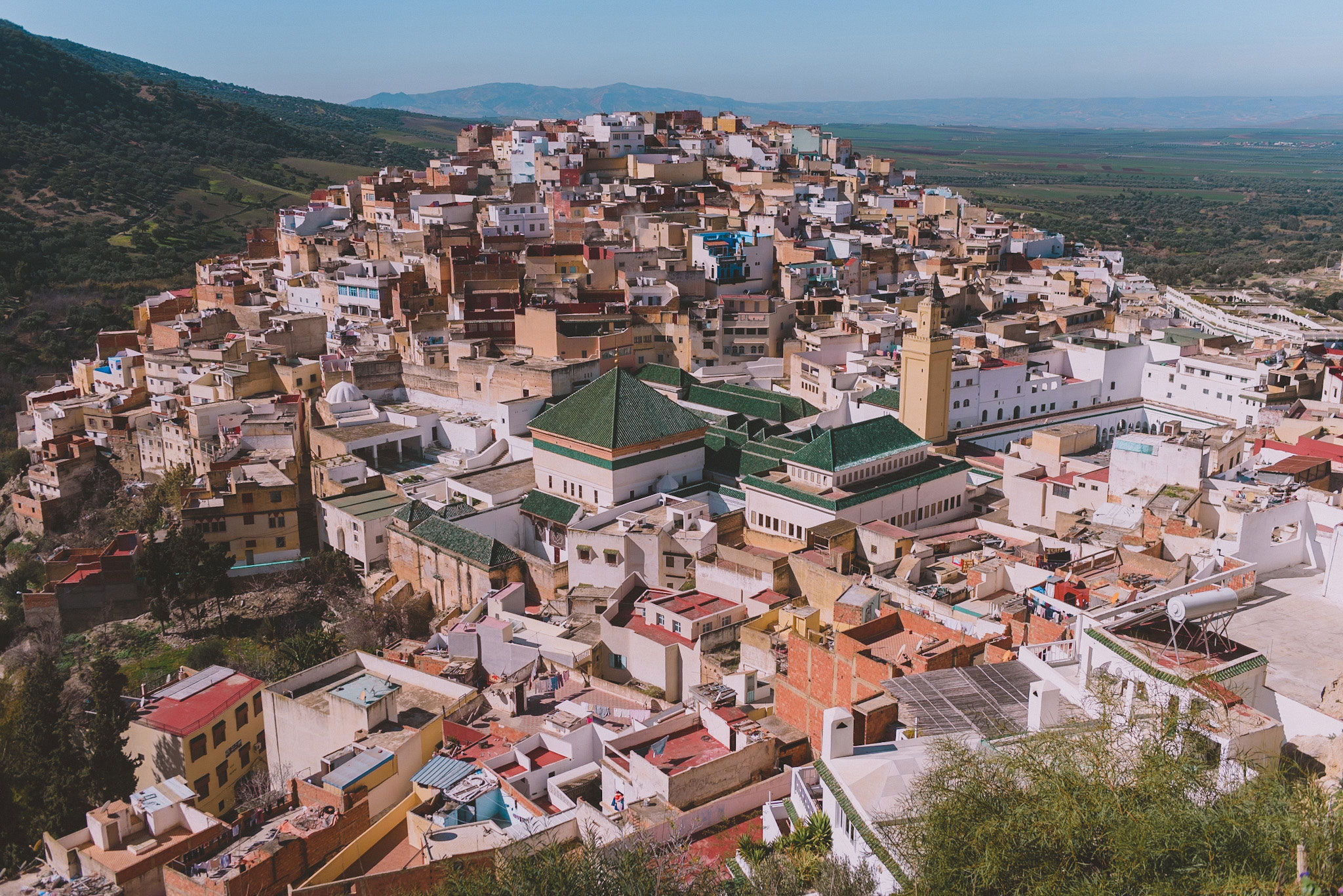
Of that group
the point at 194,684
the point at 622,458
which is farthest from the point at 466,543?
the point at 194,684

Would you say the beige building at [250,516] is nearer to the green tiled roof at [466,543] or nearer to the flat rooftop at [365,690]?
the green tiled roof at [466,543]

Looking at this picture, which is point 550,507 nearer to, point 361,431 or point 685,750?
point 361,431

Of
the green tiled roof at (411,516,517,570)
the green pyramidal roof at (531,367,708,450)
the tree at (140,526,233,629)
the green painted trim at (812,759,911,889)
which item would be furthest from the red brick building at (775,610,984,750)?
the tree at (140,526,233,629)

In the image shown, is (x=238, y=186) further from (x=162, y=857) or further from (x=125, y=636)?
(x=162, y=857)

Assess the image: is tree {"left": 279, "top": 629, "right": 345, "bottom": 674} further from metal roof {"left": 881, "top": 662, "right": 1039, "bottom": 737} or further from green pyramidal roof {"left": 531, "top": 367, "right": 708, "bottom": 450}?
metal roof {"left": 881, "top": 662, "right": 1039, "bottom": 737}

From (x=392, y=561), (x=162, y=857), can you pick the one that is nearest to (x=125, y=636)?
(x=392, y=561)
